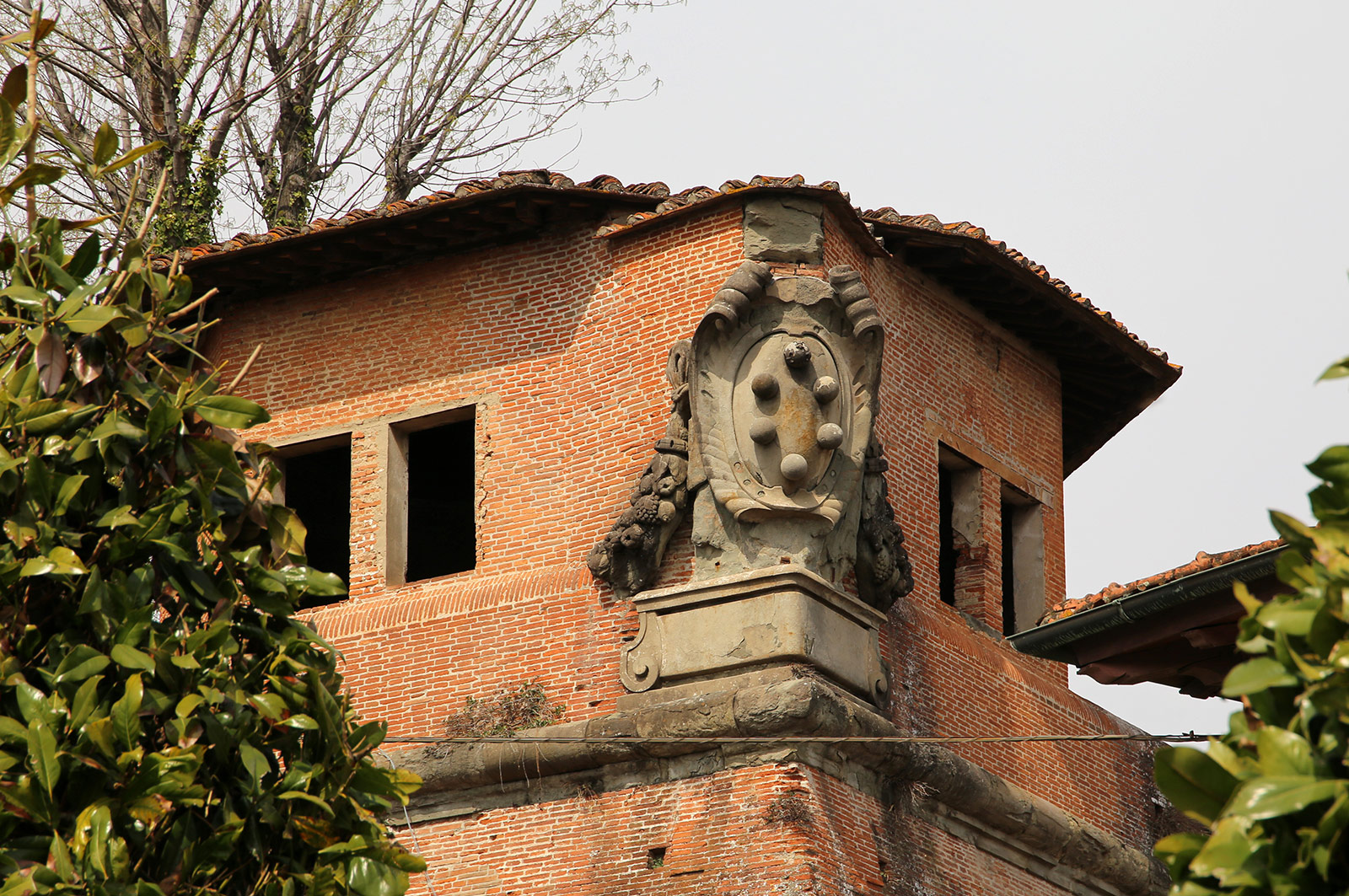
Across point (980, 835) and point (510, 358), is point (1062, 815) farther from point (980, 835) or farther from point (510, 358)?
point (510, 358)

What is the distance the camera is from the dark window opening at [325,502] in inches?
660

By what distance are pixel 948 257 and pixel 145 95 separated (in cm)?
857

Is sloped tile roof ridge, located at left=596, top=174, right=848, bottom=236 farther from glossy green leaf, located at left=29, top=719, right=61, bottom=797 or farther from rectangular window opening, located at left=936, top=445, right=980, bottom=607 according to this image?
glossy green leaf, located at left=29, top=719, right=61, bottom=797

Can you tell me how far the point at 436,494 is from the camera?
18.1 m

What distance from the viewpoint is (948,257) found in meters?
14.8

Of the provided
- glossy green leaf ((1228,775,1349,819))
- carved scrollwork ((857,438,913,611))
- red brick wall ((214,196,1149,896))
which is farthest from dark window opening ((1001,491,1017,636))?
glossy green leaf ((1228,775,1349,819))

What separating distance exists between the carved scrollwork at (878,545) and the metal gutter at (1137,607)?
3.29 m

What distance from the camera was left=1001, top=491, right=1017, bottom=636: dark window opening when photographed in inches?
629

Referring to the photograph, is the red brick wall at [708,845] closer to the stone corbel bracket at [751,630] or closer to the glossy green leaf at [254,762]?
the stone corbel bracket at [751,630]

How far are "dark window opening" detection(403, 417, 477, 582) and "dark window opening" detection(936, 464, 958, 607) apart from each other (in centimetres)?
382

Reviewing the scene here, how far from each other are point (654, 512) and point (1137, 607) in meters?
4.24

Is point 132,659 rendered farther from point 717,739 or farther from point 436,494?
point 436,494

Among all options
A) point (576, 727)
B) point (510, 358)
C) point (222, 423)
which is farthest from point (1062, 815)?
point (222, 423)

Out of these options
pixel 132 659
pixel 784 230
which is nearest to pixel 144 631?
pixel 132 659
